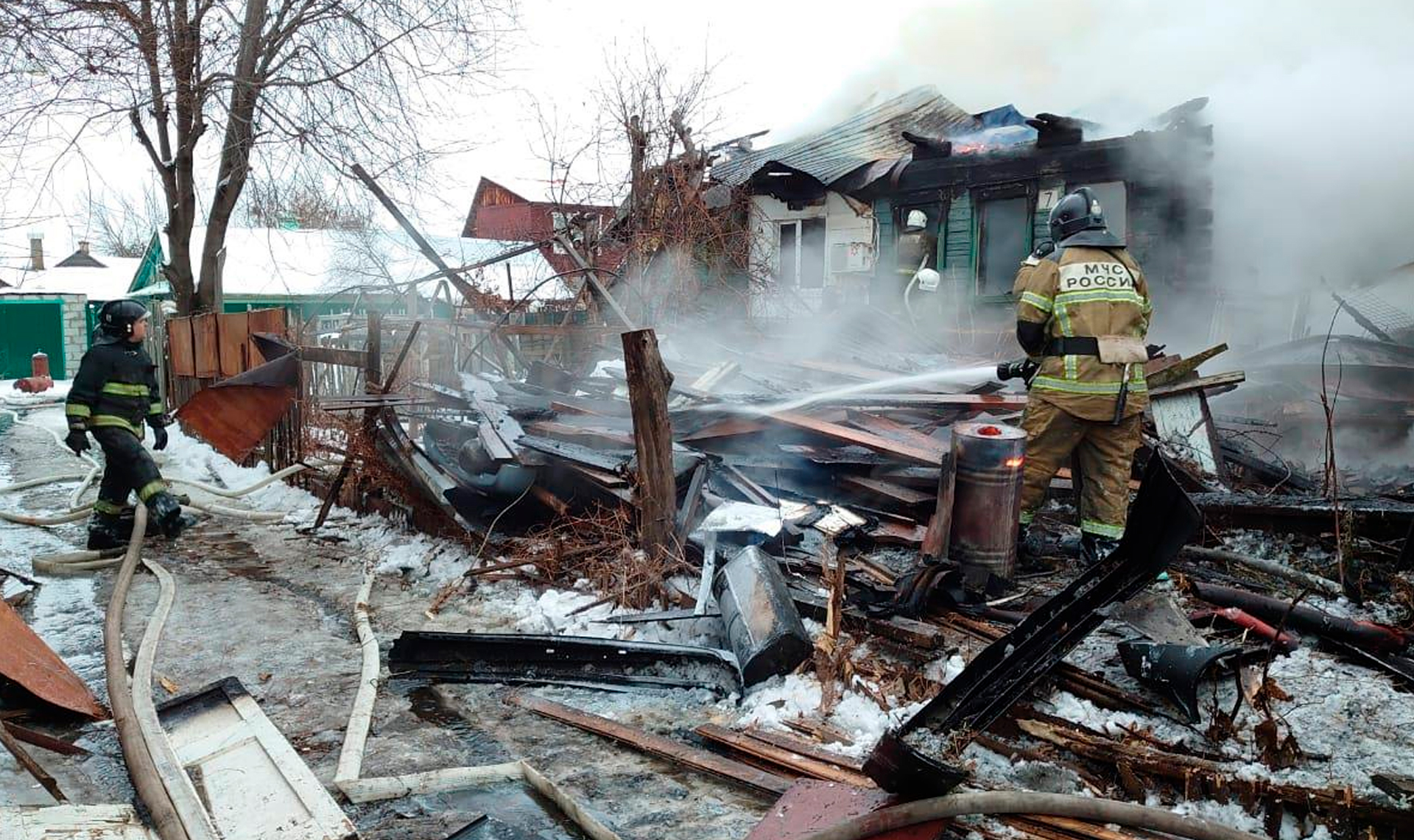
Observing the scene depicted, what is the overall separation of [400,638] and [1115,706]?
3.18 m

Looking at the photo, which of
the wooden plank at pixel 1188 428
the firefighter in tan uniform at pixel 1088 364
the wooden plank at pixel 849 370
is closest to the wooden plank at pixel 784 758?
the firefighter in tan uniform at pixel 1088 364

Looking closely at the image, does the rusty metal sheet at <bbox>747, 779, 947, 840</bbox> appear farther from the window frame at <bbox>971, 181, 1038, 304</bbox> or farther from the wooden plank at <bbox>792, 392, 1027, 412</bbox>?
the window frame at <bbox>971, 181, 1038, 304</bbox>

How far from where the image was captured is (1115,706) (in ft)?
11.4

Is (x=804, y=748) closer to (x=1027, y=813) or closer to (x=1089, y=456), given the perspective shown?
(x=1027, y=813)

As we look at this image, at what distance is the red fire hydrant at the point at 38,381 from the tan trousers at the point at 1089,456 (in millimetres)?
23919

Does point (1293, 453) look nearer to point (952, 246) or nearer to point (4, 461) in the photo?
point (952, 246)

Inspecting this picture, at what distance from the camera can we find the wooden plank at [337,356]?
729 centimetres

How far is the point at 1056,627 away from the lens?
347 cm

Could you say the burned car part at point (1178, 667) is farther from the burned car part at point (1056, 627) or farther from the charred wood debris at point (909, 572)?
the burned car part at point (1056, 627)

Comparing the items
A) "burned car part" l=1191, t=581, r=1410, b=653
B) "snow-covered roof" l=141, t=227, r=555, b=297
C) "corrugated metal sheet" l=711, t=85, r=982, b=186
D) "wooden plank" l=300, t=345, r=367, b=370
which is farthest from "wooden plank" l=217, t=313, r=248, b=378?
"snow-covered roof" l=141, t=227, r=555, b=297

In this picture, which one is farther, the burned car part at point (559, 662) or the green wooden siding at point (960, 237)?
the green wooden siding at point (960, 237)

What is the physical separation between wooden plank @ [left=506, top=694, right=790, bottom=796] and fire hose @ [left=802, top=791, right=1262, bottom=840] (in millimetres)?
649

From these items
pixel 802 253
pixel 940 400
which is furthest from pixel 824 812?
pixel 802 253

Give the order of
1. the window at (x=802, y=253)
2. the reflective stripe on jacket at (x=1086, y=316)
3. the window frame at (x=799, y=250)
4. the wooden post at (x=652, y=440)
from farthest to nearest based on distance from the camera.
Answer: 1. the window at (x=802, y=253)
2. the window frame at (x=799, y=250)
3. the wooden post at (x=652, y=440)
4. the reflective stripe on jacket at (x=1086, y=316)
